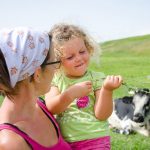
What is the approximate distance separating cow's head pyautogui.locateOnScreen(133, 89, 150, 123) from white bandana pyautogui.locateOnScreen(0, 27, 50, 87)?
21.9 ft

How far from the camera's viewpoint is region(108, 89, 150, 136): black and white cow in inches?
389

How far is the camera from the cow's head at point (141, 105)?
9852mm

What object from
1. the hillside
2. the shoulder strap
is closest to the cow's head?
the shoulder strap

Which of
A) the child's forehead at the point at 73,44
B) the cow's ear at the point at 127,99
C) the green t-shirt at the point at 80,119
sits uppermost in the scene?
the child's forehead at the point at 73,44

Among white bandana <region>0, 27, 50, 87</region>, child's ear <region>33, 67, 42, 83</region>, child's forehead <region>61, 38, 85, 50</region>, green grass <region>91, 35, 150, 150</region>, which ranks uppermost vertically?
white bandana <region>0, 27, 50, 87</region>

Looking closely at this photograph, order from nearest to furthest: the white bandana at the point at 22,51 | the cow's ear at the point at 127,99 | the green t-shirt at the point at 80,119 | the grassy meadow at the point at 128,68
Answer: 1. the white bandana at the point at 22,51
2. the green t-shirt at the point at 80,119
3. the grassy meadow at the point at 128,68
4. the cow's ear at the point at 127,99

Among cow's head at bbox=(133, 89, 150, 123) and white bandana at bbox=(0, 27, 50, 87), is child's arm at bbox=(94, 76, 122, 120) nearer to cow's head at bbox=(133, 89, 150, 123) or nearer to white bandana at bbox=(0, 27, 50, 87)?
white bandana at bbox=(0, 27, 50, 87)

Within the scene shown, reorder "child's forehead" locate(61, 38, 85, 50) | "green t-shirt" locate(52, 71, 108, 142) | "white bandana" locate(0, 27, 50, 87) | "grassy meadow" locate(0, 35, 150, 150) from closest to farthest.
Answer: "white bandana" locate(0, 27, 50, 87) < "green t-shirt" locate(52, 71, 108, 142) < "child's forehead" locate(61, 38, 85, 50) < "grassy meadow" locate(0, 35, 150, 150)

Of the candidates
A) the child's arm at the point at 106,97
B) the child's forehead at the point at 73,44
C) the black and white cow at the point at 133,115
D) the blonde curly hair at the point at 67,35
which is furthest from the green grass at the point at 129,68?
the child's arm at the point at 106,97

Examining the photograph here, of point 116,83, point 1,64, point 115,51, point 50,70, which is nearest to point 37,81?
point 50,70

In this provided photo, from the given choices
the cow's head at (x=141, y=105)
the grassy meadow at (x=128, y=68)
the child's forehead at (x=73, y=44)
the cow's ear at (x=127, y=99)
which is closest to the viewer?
the child's forehead at (x=73, y=44)

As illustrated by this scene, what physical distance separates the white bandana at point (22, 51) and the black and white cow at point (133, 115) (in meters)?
6.02

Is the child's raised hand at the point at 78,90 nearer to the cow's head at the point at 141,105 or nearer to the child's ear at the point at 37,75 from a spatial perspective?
the child's ear at the point at 37,75

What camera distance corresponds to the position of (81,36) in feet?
15.1
